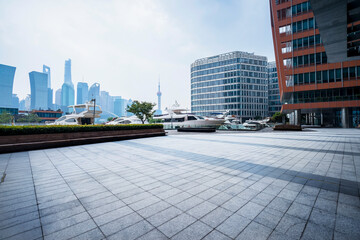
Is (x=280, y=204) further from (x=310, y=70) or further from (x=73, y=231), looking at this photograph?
(x=310, y=70)

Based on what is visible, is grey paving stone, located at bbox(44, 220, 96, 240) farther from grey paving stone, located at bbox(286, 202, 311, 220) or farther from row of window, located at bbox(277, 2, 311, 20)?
row of window, located at bbox(277, 2, 311, 20)

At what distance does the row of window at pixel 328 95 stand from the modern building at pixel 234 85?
47.9 metres

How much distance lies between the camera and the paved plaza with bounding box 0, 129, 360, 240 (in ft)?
8.34

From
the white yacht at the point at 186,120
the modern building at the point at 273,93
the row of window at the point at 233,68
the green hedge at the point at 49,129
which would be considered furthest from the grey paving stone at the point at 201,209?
the modern building at the point at 273,93

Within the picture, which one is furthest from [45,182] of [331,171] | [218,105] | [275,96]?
[275,96]

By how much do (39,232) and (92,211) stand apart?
0.76 m

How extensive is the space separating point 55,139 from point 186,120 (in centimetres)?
2740

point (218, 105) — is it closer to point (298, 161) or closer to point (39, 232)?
point (298, 161)

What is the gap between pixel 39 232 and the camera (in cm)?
254

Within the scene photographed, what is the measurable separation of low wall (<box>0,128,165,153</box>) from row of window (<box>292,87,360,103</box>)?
113 ft

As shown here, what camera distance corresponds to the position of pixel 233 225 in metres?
2.65

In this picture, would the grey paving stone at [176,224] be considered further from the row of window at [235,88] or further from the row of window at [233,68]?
the row of window at [233,68]

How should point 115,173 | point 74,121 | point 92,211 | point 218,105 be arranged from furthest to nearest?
1. point 218,105
2. point 74,121
3. point 115,173
4. point 92,211

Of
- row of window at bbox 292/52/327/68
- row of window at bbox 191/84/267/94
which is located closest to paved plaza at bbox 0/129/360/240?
row of window at bbox 292/52/327/68
